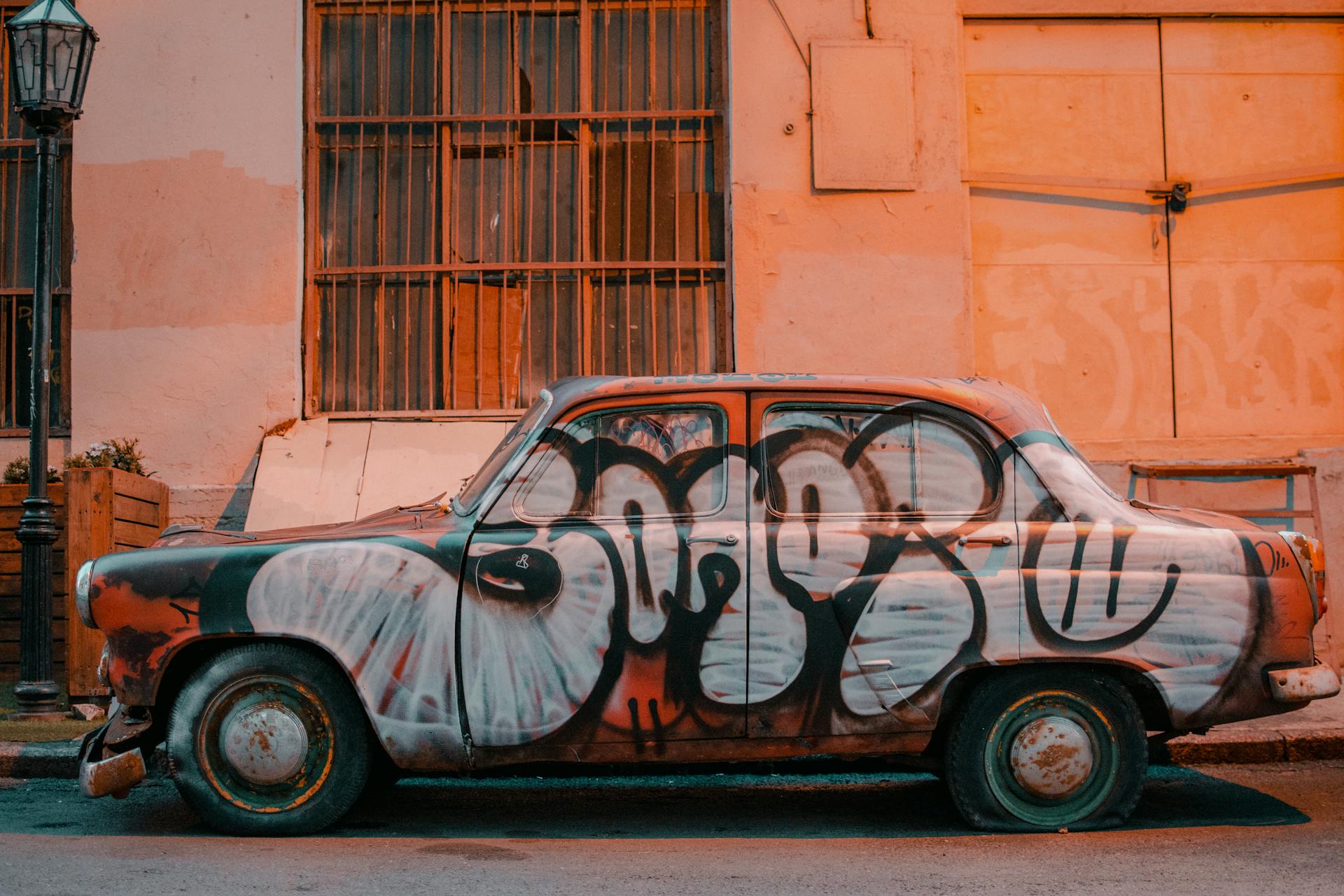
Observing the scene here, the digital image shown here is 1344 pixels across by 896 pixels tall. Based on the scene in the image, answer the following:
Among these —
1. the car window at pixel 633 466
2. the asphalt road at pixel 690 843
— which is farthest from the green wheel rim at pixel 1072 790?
the car window at pixel 633 466

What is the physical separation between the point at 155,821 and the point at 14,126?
6.67 meters

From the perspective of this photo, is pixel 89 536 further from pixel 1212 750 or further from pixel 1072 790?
pixel 1212 750

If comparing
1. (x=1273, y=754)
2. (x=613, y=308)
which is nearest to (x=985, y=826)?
(x=1273, y=754)

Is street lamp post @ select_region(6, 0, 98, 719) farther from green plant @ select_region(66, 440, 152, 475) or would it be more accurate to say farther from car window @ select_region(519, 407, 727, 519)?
car window @ select_region(519, 407, 727, 519)

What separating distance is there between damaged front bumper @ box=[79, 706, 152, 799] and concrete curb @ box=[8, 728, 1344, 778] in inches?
54.4

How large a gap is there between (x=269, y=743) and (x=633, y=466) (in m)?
1.67

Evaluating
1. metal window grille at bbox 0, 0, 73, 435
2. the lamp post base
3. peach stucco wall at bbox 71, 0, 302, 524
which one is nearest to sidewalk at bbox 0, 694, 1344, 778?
the lamp post base

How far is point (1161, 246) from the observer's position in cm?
1002

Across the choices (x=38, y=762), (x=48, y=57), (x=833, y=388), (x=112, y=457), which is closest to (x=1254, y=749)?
(x=833, y=388)

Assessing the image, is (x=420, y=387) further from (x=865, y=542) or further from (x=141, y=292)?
(x=865, y=542)

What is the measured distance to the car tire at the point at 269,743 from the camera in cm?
512

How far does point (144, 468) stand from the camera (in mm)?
9734

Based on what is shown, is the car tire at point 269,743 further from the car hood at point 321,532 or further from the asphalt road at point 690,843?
the car hood at point 321,532

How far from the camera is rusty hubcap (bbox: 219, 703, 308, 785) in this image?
511 cm
